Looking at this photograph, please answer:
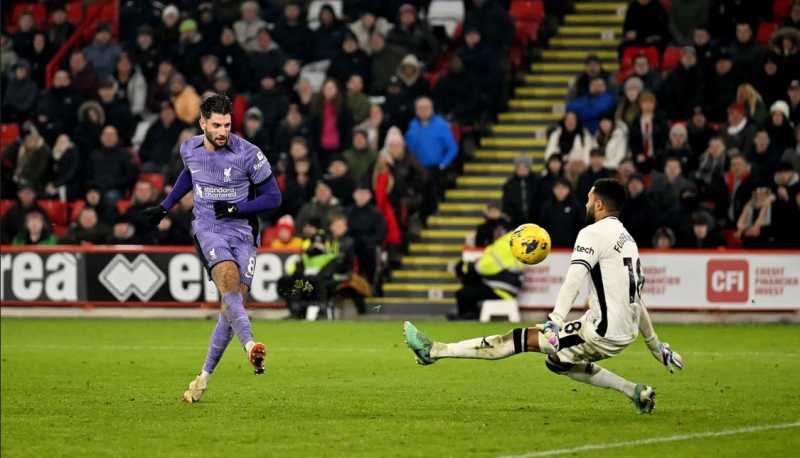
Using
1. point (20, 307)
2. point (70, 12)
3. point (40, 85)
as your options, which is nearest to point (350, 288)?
point (20, 307)

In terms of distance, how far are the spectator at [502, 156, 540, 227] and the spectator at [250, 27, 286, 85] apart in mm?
6003

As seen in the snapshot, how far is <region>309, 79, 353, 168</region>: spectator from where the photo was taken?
26.5 meters

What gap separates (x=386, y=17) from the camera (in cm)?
2925

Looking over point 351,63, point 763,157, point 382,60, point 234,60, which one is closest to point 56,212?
point 234,60

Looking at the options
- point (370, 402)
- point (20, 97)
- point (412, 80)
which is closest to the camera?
point (370, 402)

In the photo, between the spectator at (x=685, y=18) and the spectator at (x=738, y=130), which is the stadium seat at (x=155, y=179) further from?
the spectator at (x=738, y=130)

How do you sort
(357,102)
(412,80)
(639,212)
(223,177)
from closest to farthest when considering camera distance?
(223,177)
(639,212)
(412,80)
(357,102)

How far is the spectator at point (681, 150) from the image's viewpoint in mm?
23766

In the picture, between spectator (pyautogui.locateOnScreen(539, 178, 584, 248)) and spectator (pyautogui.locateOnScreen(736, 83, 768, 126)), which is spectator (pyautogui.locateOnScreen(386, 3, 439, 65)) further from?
spectator (pyautogui.locateOnScreen(736, 83, 768, 126))

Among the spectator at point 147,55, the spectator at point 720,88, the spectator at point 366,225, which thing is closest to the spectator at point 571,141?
the spectator at point 720,88

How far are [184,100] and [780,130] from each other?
10.7 metres

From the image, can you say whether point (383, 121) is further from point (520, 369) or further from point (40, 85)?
point (520, 369)

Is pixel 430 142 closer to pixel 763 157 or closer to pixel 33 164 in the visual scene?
pixel 763 157

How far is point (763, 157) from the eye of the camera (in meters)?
23.1
